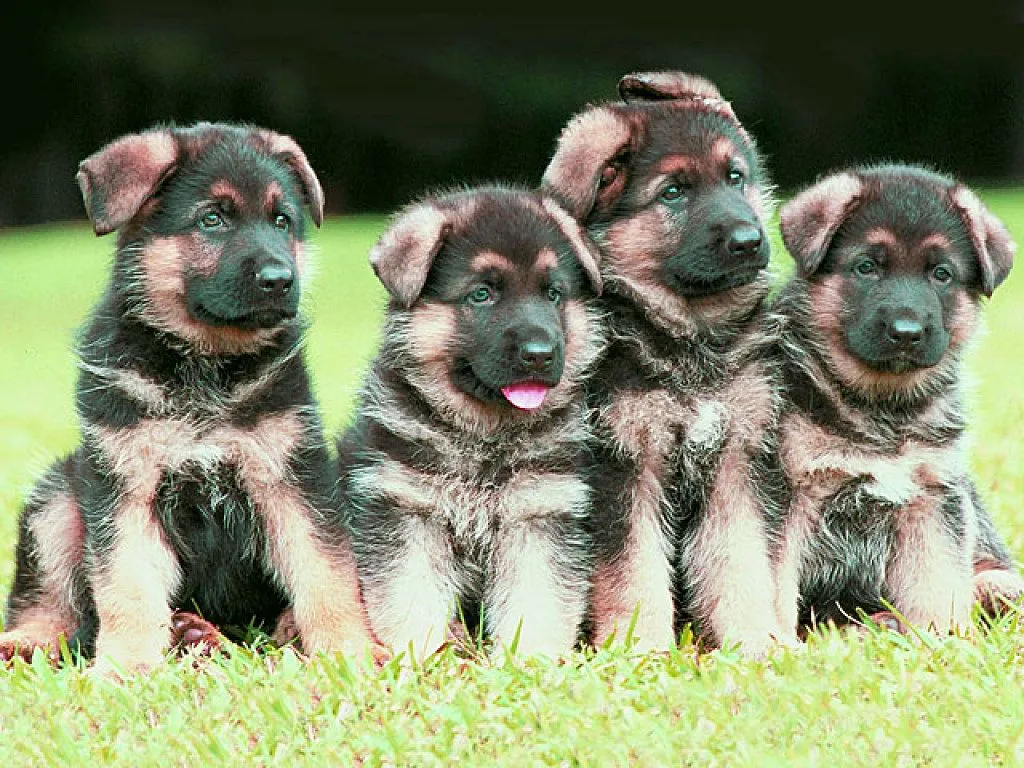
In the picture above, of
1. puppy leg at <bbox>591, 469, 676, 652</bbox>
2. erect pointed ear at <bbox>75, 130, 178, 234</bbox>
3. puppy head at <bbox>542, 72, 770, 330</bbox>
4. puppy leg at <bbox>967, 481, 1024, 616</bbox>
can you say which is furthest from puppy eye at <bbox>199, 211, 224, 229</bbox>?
puppy leg at <bbox>967, 481, 1024, 616</bbox>

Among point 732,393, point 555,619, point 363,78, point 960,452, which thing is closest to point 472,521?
point 555,619

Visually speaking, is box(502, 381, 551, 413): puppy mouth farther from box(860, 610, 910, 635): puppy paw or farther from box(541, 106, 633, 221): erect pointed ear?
box(860, 610, 910, 635): puppy paw

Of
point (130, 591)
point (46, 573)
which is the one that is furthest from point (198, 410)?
point (46, 573)

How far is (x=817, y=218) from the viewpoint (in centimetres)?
552

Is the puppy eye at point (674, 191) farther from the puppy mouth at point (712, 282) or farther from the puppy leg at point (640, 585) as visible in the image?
the puppy leg at point (640, 585)

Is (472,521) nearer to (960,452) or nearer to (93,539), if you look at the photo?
(93,539)

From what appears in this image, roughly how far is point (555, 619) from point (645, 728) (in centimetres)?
105

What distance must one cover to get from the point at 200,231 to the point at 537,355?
1.23m

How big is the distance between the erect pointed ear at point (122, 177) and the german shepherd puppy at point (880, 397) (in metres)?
2.25

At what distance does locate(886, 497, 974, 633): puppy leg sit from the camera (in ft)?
17.9

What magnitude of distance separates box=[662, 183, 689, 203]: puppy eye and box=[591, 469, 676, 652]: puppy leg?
997 millimetres

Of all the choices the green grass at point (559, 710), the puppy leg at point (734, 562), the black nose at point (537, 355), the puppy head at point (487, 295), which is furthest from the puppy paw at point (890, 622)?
the black nose at point (537, 355)

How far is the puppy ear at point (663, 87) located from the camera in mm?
5918

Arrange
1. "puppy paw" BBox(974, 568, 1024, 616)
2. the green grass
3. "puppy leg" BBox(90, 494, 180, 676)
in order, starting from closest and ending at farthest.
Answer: the green grass
"puppy leg" BBox(90, 494, 180, 676)
"puppy paw" BBox(974, 568, 1024, 616)
